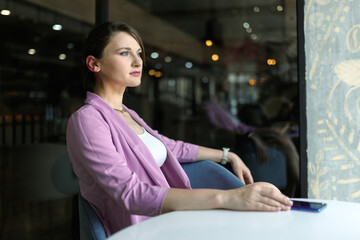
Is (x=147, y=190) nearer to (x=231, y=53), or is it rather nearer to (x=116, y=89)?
(x=116, y=89)

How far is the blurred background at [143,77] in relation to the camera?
2.87 m

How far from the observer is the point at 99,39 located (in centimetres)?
152

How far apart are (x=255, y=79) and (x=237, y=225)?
325 inches

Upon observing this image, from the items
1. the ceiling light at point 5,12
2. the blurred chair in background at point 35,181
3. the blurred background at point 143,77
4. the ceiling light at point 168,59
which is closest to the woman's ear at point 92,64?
the blurred background at point 143,77

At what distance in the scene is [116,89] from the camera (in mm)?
1571

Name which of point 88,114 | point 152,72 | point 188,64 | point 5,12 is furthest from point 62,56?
point 188,64

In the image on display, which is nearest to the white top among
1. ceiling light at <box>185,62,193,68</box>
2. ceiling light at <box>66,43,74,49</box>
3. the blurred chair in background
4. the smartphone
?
the smartphone

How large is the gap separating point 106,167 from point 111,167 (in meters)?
0.02

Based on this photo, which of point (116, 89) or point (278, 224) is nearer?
point (278, 224)

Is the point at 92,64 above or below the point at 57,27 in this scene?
below

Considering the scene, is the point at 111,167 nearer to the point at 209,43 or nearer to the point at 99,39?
the point at 99,39

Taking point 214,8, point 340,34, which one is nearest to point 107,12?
point 340,34

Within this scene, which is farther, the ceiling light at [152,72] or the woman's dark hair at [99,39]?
the ceiling light at [152,72]

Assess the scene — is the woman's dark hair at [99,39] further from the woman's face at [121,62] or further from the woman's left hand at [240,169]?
the woman's left hand at [240,169]
